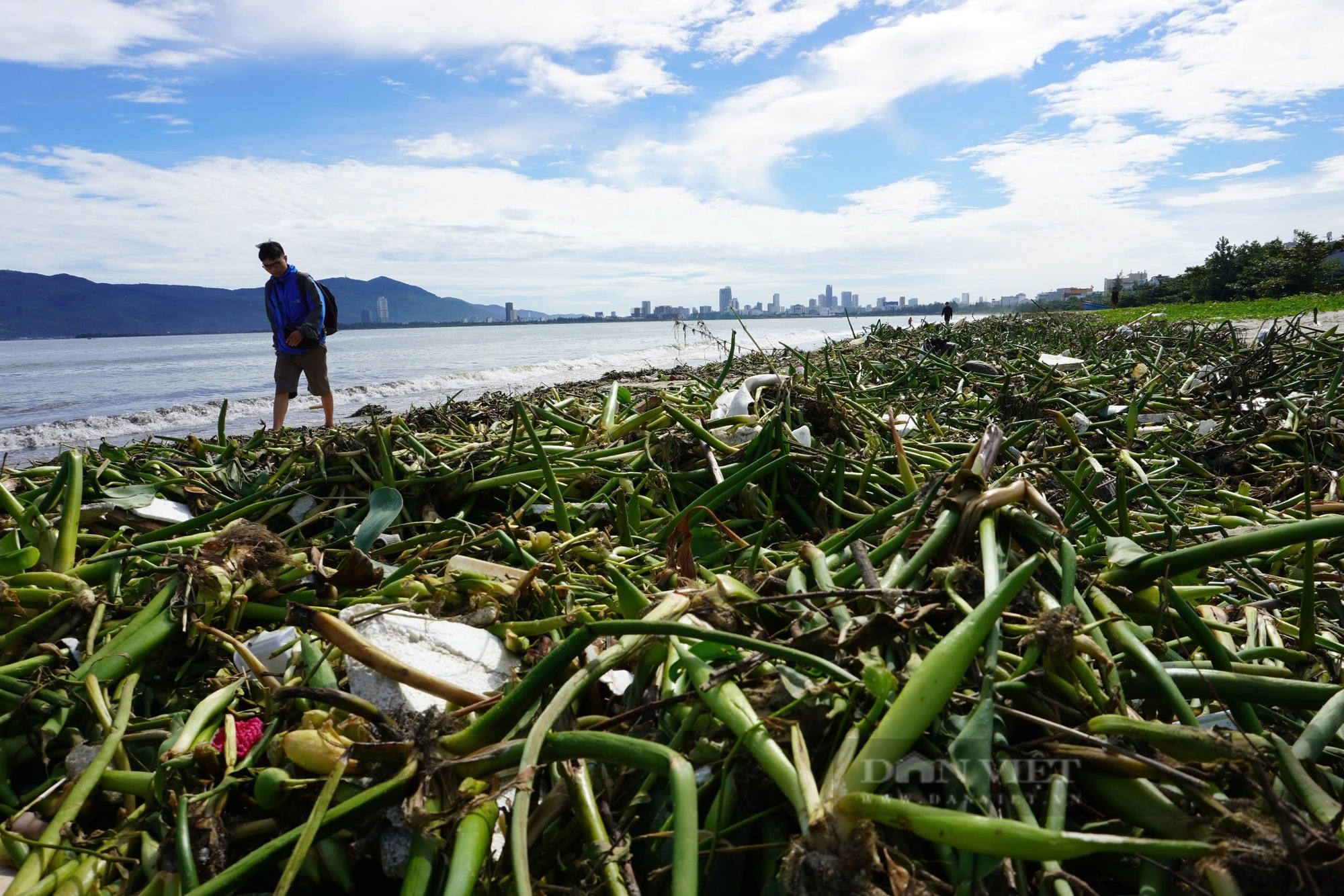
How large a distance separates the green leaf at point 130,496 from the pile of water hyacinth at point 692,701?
51mm

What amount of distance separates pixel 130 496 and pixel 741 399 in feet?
6.81

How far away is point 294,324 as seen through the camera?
22.9 ft

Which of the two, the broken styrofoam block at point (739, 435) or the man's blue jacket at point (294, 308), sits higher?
the man's blue jacket at point (294, 308)

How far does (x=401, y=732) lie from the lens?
100cm

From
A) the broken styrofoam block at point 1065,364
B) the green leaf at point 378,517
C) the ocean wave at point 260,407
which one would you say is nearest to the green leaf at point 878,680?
the green leaf at point 378,517

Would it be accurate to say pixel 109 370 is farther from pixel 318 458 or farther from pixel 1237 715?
pixel 1237 715

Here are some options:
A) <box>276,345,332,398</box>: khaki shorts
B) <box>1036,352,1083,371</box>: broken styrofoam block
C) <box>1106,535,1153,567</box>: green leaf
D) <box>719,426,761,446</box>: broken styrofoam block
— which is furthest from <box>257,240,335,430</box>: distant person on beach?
<box>1106,535,1153,567</box>: green leaf

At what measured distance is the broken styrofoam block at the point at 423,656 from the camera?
1.20 meters

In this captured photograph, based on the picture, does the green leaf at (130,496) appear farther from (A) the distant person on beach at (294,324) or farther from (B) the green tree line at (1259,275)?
(B) the green tree line at (1259,275)

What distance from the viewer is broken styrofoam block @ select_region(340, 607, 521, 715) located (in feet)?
3.94

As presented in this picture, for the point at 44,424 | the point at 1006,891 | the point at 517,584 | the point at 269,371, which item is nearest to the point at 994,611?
the point at 1006,891

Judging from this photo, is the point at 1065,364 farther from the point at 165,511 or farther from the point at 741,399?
the point at 165,511

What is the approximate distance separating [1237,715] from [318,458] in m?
2.64

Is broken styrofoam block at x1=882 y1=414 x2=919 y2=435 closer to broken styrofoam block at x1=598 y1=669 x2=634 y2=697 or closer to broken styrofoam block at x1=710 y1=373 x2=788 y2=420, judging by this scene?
broken styrofoam block at x1=710 y1=373 x2=788 y2=420
